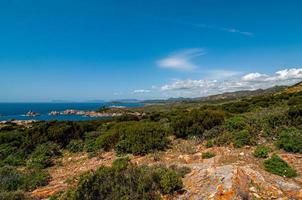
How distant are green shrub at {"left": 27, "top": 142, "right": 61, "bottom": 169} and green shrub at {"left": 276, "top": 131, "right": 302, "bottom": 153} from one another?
32.8ft

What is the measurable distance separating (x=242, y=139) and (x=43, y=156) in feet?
30.5

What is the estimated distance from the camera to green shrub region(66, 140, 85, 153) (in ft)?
40.4

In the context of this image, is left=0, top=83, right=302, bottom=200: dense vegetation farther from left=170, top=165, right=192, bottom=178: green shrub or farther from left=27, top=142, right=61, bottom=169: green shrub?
left=170, top=165, right=192, bottom=178: green shrub

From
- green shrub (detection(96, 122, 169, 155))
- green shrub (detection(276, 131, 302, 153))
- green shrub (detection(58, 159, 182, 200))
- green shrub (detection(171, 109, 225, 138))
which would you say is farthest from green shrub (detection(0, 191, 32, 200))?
green shrub (detection(276, 131, 302, 153))

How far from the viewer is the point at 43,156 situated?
35.4 ft

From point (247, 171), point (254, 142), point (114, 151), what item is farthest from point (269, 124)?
point (114, 151)

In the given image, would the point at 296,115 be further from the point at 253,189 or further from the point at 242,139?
the point at 253,189

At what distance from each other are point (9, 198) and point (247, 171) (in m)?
6.50

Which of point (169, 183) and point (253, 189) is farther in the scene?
point (169, 183)

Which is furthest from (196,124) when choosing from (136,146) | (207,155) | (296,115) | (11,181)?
(11,181)

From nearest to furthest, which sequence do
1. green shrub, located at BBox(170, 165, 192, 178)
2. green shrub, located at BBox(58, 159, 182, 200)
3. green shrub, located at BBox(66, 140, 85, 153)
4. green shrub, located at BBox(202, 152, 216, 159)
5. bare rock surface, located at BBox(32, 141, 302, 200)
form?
bare rock surface, located at BBox(32, 141, 302, 200) < green shrub, located at BBox(58, 159, 182, 200) < green shrub, located at BBox(170, 165, 192, 178) < green shrub, located at BBox(202, 152, 216, 159) < green shrub, located at BBox(66, 140, 85, 153)

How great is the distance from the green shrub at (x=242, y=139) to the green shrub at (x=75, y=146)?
26.7 ft

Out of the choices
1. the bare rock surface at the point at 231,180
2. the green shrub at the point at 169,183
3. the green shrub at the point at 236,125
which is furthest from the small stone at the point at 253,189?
the green shrub at the point at 236,125

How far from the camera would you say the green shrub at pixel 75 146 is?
12.3 m
